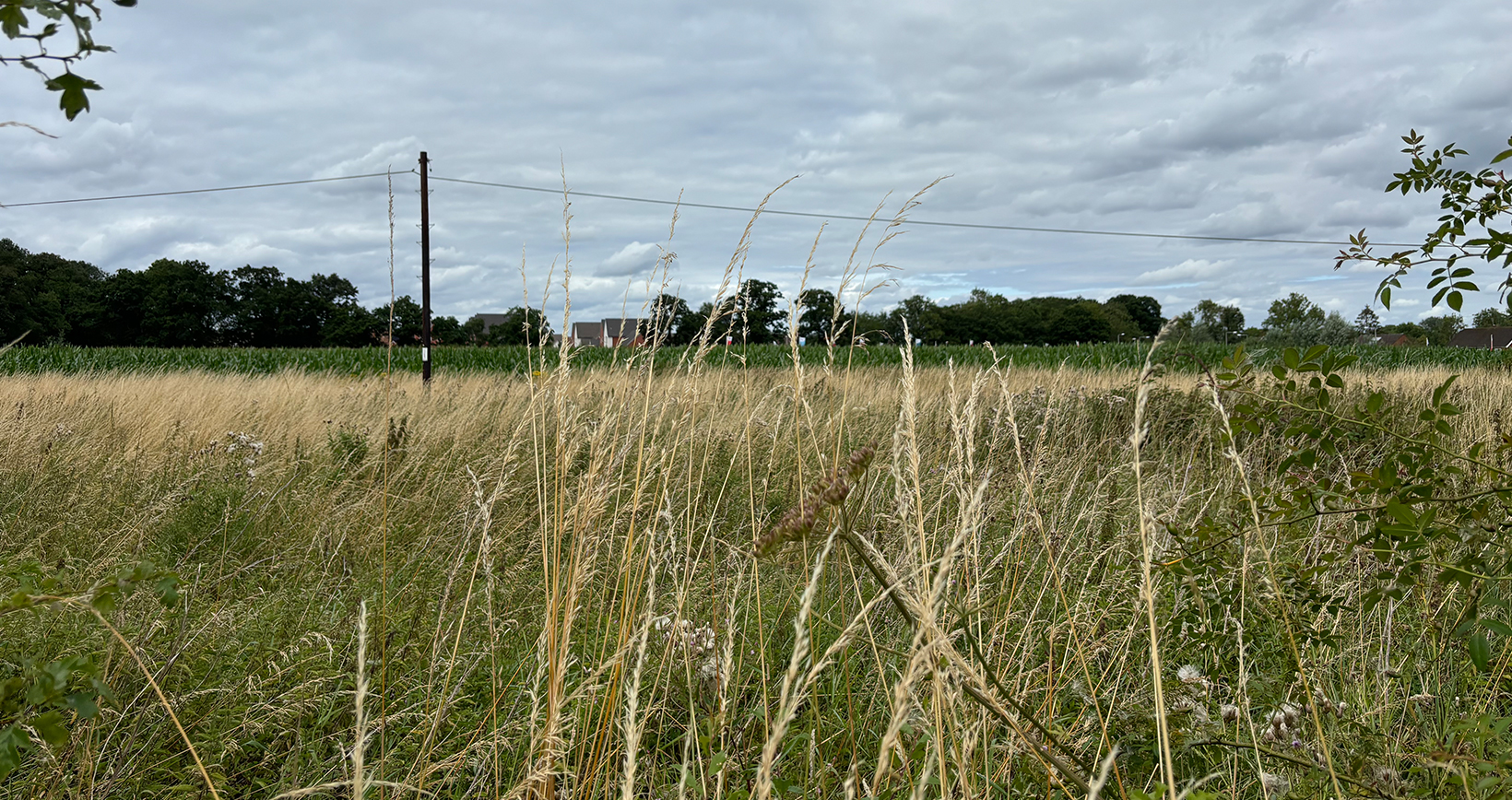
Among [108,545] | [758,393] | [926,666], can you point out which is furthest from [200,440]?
[926,666]

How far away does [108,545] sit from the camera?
3607mm

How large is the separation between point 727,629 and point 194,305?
6664cm

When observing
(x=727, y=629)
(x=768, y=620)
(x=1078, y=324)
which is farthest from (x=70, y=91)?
(x=1078, y=324)

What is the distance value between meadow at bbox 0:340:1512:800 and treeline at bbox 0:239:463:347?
49789 mm

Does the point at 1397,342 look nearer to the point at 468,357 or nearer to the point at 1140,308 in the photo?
the point at 1140,308

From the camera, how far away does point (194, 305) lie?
5500 cm

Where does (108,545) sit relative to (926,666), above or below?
below

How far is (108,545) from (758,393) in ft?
18.9

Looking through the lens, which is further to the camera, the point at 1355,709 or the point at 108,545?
the point at 108,545

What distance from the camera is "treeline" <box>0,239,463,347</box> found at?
51.8 m

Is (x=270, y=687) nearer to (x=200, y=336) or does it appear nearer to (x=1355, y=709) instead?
(x=1355, y=709)

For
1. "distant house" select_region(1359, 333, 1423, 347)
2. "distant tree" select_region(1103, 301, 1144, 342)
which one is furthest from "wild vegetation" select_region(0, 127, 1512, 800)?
"distant tree" select_region(1103, 301, 1144, 342)

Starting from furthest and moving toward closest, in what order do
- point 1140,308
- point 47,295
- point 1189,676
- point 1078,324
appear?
point 1140,308, point 1078,324, point 47,295, point 1189,676

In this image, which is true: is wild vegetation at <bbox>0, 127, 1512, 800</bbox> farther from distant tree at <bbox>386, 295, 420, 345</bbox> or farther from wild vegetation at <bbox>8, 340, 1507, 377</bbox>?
wild vegetation at <bbox>8, 340, 1507, 377</bbox>
